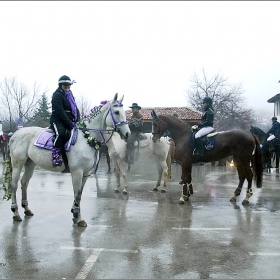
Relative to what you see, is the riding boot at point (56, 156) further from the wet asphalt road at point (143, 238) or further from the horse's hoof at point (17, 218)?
the horse's hoof at point (17, 218)

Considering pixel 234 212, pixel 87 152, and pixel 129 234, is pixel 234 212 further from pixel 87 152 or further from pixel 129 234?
pixel 87 152

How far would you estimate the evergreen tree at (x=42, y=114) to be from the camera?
4235cm

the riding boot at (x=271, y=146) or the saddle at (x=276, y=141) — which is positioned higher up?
the saddle at (x=276, y=141)

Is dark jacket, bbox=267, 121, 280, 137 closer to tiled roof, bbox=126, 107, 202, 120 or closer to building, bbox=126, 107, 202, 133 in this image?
building, bbox=126, 107, 202, 133

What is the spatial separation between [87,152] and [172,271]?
124 inches

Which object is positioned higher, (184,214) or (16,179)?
(16,179)

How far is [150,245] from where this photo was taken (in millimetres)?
5680

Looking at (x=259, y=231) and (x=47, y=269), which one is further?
(x=259, y=231)

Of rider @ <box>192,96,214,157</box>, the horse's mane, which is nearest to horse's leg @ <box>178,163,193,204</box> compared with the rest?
rider @ <box>192,96,214,157</box>

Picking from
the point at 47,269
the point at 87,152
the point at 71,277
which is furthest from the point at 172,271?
the point at 87,152

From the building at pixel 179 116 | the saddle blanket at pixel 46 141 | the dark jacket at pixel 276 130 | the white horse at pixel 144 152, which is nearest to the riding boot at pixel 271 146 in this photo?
the dark jacket at pixel 276 130

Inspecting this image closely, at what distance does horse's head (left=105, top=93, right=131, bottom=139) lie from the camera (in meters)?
7.07

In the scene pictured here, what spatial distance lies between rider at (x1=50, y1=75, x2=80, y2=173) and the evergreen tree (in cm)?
3624

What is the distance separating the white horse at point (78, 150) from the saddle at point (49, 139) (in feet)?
0.28
